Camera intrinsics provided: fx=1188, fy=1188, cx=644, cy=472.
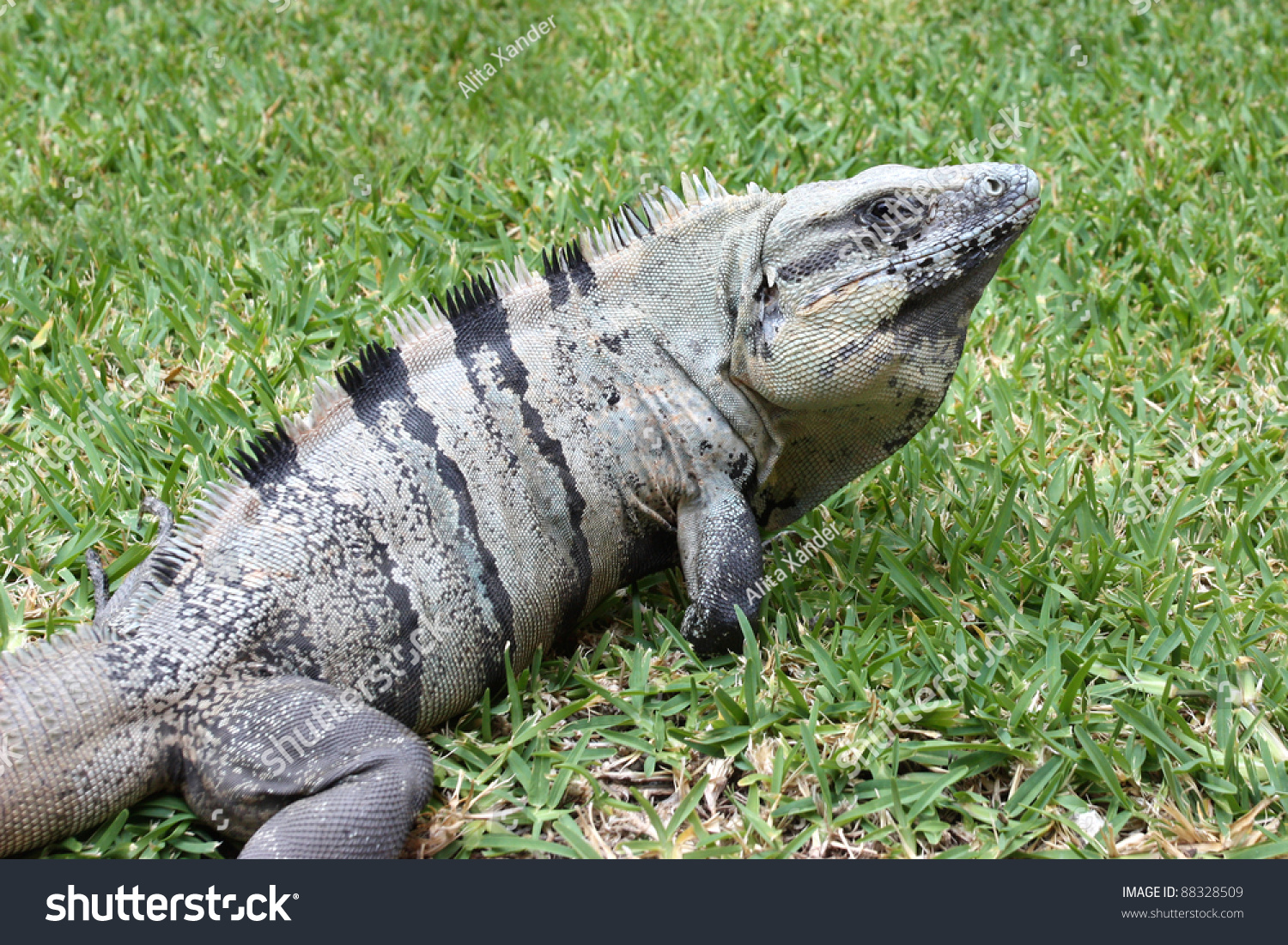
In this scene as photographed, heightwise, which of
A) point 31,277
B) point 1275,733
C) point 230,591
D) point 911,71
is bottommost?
point 1275,733

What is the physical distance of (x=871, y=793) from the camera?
9.84 ft

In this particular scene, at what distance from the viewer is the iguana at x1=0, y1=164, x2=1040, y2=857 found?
281 centimetres

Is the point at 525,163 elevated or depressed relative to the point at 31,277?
depressed

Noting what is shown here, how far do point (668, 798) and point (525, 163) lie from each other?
3699mm

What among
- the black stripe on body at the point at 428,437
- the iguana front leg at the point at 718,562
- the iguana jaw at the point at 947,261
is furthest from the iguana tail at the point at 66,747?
the iguana jaw at the point at 947,261

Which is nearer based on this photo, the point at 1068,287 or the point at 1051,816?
the point at 1051,816

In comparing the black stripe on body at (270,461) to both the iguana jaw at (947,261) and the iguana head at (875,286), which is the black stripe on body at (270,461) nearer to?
the iguana head at (875,286)

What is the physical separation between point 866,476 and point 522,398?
152cm

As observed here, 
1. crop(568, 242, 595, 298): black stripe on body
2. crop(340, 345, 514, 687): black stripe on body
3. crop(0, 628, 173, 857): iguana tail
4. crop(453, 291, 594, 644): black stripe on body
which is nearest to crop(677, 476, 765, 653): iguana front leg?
crop(453, 291, 594, 644): black stripe on body

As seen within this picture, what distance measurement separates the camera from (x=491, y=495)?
3.25 m

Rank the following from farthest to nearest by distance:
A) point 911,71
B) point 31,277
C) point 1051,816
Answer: point 911,71 < point 31,277 < point 1051,816

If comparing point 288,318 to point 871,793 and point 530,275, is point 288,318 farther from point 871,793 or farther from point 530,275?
point 871,793
